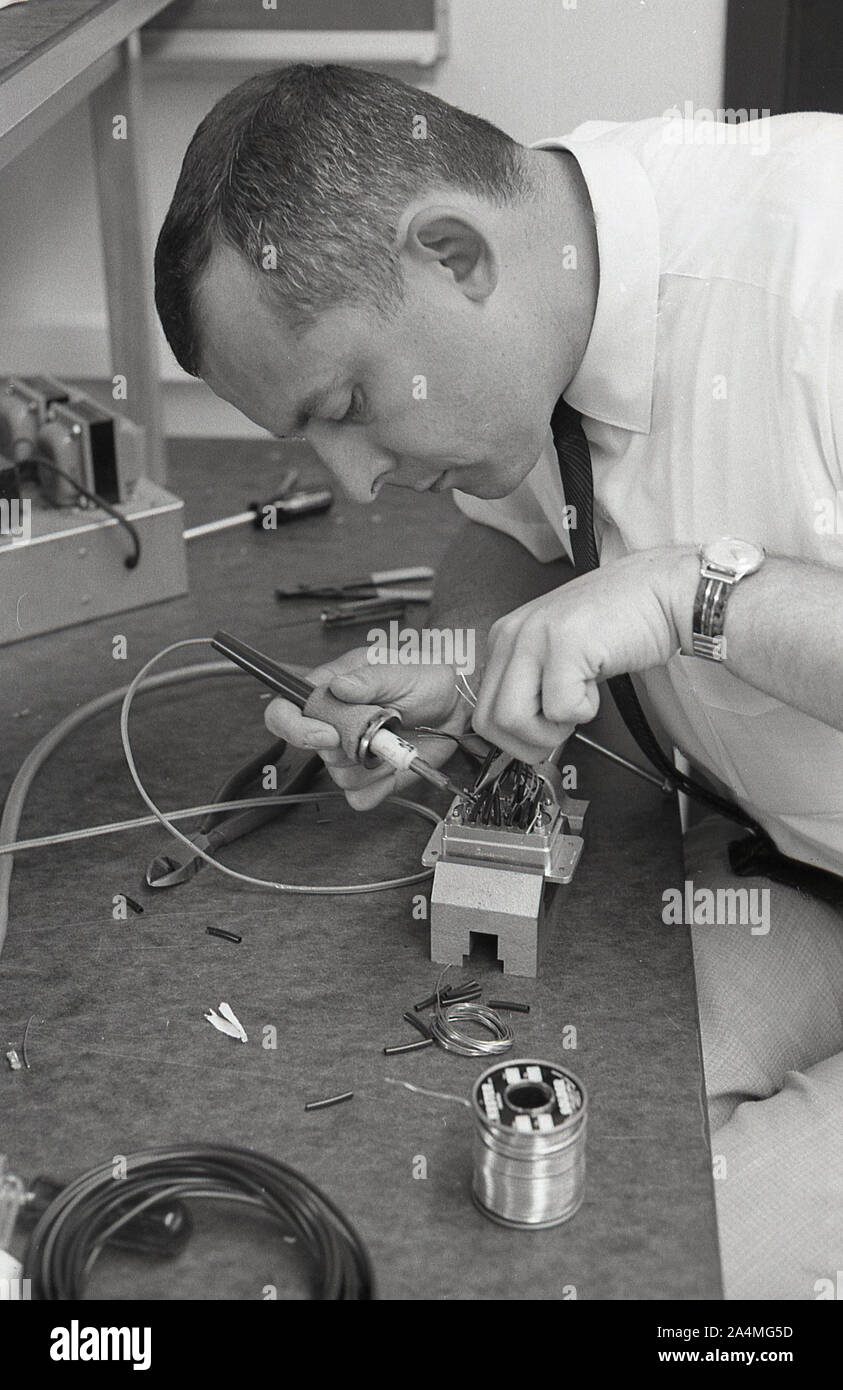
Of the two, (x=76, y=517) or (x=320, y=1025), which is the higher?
(x=76, y=517)

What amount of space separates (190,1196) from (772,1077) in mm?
450

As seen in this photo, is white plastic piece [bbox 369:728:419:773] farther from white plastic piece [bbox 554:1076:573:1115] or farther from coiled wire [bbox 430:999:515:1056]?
white plastic piece [bbox 554:1076:573:1115]

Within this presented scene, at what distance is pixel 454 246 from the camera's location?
37.1 inches

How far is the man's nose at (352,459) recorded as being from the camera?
1000 millimetres

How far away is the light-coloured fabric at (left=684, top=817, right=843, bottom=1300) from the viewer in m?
0.87

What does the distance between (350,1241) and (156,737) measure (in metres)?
0.67

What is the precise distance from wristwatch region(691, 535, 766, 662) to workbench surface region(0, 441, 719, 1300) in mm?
239

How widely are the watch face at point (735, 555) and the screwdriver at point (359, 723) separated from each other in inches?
9.6

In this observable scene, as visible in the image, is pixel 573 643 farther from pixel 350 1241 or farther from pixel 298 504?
pixel 298 504

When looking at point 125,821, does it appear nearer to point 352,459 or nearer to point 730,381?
point 352,459

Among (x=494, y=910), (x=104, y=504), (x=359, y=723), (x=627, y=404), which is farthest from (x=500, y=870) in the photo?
(x=104, y=504)

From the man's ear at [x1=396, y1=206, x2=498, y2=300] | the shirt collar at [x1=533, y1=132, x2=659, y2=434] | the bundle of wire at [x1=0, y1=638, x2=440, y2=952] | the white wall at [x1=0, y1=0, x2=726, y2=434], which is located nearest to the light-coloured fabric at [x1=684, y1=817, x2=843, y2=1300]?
the bundle of wire at [x1=0, y1=638, x2=440, y2=952]

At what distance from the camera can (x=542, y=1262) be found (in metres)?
0.77

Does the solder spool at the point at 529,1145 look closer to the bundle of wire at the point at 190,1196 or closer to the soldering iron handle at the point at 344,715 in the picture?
the bundle of wire at the point at 190,1196
